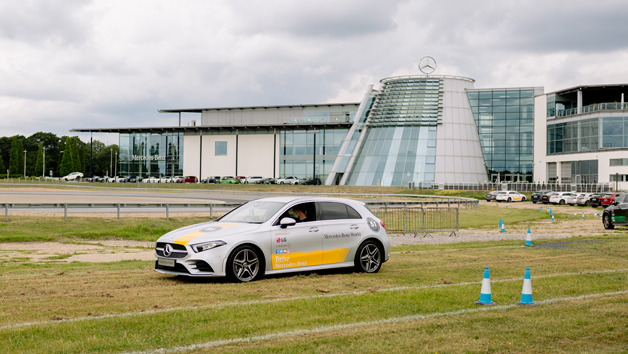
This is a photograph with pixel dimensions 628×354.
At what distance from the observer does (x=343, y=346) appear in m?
6.36

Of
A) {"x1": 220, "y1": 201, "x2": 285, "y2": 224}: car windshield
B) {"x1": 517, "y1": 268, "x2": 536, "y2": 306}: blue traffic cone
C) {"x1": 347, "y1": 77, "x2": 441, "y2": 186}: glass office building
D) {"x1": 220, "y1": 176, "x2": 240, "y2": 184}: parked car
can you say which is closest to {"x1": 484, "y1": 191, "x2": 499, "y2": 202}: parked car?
{"x1": 347, "y1": 77, "x2": 441, "y2": 186}: glass office building

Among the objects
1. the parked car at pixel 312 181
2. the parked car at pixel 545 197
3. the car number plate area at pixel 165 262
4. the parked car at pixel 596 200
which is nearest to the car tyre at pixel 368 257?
the car number plate area at pixel 165 262

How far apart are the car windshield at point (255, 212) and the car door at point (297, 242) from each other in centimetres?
28

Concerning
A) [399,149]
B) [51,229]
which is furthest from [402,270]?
[399,149]

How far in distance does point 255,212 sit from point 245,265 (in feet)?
4.48

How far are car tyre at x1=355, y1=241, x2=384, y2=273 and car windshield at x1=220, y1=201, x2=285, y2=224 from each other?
1988mm

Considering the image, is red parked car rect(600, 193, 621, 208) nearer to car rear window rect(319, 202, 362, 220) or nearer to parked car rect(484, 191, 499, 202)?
parked car rect(484, 191, 499, 202)

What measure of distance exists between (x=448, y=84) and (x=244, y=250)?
243 ft

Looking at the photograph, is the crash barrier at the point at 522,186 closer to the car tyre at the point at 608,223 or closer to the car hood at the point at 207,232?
the car tyre at the point at 608,223

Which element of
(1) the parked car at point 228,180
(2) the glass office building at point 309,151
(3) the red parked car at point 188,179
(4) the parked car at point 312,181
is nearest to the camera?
(4) the parked car at point 312,181

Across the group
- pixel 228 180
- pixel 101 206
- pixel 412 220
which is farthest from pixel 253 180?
pixel 412 220

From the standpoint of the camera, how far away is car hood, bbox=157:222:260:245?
10383 millimetres

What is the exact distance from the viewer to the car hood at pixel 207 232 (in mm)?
10383

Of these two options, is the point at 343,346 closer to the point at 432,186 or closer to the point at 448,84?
the point at 432,186
